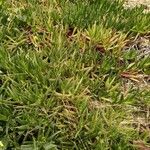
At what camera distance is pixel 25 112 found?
3.24m

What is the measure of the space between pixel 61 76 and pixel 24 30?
728 mm

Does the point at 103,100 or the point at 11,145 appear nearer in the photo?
the point at 11,145

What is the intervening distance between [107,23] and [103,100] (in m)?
0.86

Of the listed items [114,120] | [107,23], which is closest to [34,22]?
[107,23]

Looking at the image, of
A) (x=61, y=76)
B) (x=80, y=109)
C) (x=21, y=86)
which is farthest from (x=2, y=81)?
(x=80, y=109)

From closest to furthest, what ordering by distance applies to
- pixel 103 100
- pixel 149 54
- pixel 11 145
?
1. pixel 11 145
2. pixel 103 100
3. pixel 149 54

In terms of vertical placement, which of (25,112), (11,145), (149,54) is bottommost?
(11,145)

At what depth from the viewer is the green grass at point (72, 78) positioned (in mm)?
3225

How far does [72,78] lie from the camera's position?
11.3 ft

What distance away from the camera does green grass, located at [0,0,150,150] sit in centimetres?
322

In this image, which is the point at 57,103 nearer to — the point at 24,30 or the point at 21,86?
the point at 21,86

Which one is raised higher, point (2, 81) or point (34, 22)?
point (34, 22)

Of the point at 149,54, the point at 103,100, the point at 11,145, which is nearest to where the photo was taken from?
the point at 11,145

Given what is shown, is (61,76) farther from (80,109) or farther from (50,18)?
(50,18)
